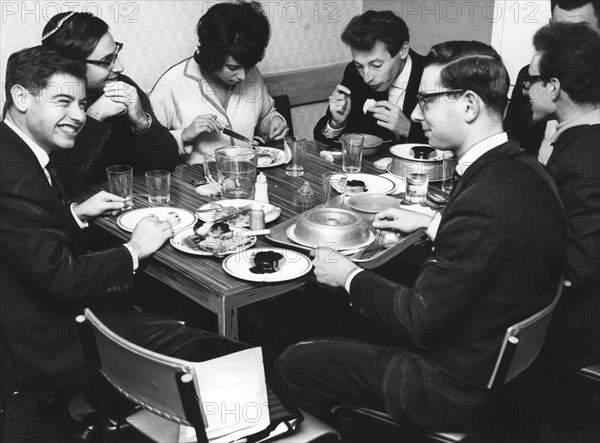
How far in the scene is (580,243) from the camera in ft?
6.95

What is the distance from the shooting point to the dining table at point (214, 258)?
1938 millimetres

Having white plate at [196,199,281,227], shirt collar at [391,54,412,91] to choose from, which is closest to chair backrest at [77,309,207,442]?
white plate at [196,199,281,227]

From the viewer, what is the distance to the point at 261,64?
4.50 metres

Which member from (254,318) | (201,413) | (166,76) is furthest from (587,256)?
(166,76)

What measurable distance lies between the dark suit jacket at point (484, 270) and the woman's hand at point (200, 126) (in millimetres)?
1571

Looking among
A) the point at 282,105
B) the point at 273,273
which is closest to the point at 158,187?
the point at 273,273

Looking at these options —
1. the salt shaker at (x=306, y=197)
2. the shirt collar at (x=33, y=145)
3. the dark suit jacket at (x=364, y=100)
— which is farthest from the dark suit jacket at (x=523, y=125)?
the shirt collar at (x=33, y=145)

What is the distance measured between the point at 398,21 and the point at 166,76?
116 cm

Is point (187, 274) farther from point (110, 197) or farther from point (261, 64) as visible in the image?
point (261, 64)

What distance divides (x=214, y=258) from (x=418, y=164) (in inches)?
44.7

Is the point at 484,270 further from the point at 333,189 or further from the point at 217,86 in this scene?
the point at 217,86

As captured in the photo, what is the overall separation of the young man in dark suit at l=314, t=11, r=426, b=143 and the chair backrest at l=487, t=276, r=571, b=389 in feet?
5.26

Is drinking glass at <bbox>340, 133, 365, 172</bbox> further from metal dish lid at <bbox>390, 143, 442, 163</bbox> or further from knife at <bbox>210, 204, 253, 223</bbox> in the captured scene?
knife at <bbox>210, 204, 253, 223</bbox>

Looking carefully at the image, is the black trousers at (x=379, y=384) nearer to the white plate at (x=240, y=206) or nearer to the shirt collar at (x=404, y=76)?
the white plate at (x=240, y=206)
